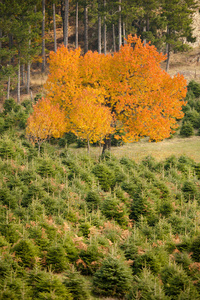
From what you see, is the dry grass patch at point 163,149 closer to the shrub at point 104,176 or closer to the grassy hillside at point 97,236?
the grassy hillside at point 97,236

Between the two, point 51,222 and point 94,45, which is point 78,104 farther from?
point 94,45

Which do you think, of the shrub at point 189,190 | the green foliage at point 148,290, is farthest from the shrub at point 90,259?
the shrub at point 189,190

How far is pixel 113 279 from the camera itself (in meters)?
10.6

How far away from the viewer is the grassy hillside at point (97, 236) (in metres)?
9.98

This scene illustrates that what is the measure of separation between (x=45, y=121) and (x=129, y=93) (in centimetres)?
838

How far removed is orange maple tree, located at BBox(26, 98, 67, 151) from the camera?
29.8m

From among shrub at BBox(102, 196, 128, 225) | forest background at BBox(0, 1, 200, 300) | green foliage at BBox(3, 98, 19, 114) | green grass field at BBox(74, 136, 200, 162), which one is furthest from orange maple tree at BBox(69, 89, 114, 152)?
green foliage at BBox(3, 98, 19, 114)

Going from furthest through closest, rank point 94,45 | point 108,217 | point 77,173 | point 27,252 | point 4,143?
1. point 94,45
2. point 4,143
3. point 77,173
4. point 108,217
5. point 27,252

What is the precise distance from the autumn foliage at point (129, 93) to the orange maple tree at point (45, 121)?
123 cm

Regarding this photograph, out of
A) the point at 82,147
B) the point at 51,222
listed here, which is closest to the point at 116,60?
the point at 82,147

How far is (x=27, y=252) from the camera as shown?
1203 centimetres

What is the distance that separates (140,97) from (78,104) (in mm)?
5395

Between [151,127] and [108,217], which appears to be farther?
[151,127]

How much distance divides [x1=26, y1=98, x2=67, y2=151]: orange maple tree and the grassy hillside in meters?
4.65
